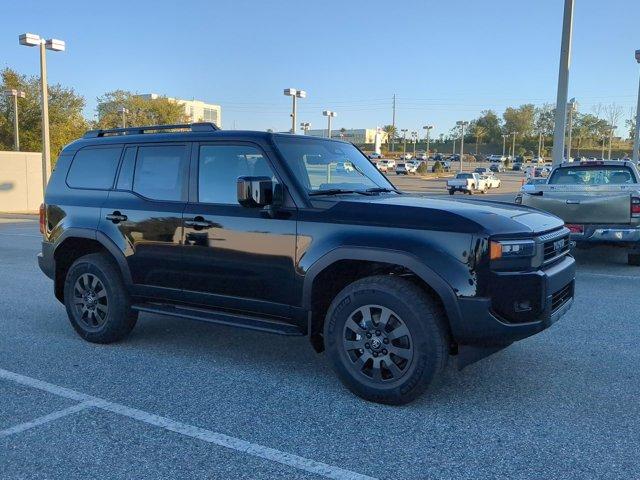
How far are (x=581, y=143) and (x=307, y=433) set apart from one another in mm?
152381

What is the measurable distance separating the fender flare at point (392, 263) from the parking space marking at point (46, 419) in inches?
64.5

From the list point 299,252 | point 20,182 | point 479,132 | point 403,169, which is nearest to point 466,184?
point 20,182


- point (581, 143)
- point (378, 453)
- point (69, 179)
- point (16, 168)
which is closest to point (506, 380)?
point (378, 453)

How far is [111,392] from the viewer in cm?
433

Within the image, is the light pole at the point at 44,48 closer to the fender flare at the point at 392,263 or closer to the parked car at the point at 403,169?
the fender flare at the point at 392,263

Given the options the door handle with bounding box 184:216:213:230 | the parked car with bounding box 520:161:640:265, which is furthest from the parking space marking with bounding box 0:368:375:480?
the parked car with bounding box 520:161:640:265

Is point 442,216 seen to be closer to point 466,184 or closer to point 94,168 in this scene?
point 94,168

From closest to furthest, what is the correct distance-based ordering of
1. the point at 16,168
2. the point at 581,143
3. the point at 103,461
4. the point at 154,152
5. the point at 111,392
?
the point at 103,461 < the point at 111,392 < the point at 154,152 < the point at 16,168 < the point at 581,143

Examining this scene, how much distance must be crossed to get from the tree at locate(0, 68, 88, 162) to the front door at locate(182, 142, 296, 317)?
3621 centimetres

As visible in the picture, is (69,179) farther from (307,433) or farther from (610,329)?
(610,329)

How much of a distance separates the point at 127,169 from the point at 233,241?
144 cm

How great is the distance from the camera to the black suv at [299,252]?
3.88 m

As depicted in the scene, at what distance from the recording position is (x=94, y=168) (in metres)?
5.64

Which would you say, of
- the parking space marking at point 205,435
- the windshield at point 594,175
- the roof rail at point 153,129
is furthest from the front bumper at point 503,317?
the windshield at point 594,175
